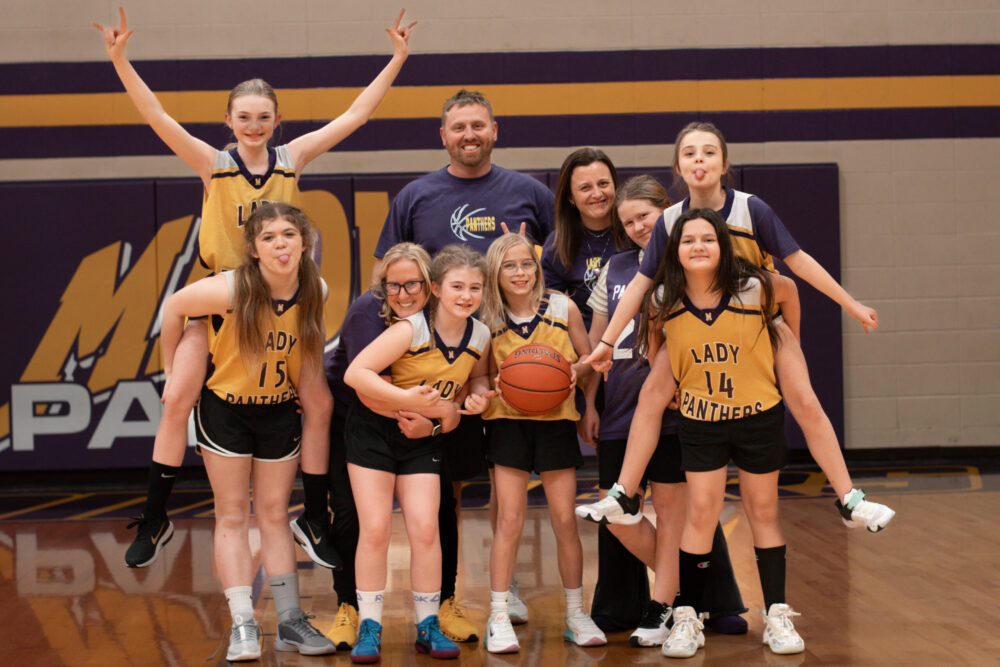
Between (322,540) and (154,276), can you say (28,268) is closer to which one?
(154,276)

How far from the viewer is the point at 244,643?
3268 mm

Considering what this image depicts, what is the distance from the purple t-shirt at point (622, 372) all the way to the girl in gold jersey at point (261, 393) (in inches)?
41.3

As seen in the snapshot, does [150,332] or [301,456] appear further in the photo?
[150,332]

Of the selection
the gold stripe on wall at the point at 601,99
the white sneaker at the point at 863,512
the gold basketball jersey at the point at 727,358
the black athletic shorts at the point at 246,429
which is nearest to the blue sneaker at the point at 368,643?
the black athletic shorts at the point at 246,429

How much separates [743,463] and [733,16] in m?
5.06

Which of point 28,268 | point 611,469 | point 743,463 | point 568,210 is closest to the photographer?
point 743,463

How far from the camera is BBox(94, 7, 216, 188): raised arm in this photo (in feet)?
11.4

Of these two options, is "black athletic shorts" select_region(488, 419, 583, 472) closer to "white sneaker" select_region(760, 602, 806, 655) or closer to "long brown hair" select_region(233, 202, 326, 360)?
"long brown hair" select_region(233, 202, 326, 360)

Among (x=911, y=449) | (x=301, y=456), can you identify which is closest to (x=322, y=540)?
(x=301, y=456)

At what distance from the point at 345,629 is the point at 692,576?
127 centimetres

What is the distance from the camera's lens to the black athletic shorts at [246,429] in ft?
10.9

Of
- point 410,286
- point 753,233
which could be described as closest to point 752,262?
point 753,233

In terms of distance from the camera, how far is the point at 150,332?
705 cm

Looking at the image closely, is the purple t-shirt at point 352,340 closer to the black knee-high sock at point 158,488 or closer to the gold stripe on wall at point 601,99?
the black knee-high sock at point 158,488
